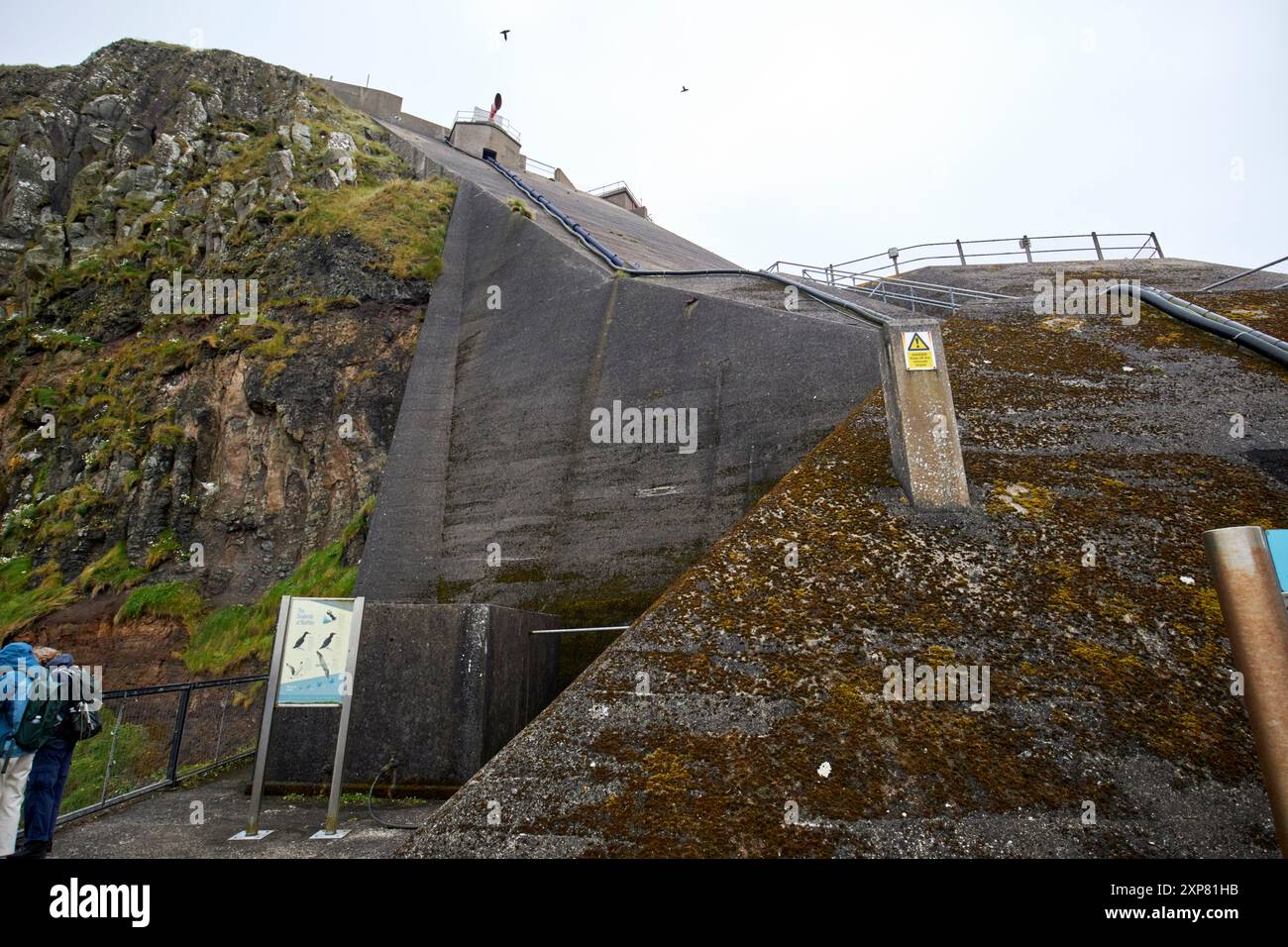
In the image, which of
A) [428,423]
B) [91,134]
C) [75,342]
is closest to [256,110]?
[91,134]

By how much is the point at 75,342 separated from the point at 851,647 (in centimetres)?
2435

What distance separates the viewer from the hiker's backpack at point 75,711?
5.36 m

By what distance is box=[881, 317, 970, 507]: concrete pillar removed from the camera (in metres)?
4.77

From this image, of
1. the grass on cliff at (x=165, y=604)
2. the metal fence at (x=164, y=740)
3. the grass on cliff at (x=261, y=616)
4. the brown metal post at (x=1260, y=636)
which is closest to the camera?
the brown metal post at (x=1260, y=636)

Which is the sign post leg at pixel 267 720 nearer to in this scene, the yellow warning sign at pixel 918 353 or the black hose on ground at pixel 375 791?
the black hose on ground at pixel 375 791

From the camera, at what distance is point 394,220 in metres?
18.6

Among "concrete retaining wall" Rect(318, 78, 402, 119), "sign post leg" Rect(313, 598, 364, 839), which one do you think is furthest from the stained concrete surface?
"concrete retaining wall" Rect(318, 78, 402, 119)

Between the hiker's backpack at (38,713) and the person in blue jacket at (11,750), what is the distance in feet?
0.09

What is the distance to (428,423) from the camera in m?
14.0

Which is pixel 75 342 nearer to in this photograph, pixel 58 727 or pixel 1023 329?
pixel 58 727

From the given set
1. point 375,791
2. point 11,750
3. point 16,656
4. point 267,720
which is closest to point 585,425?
point 375,791
